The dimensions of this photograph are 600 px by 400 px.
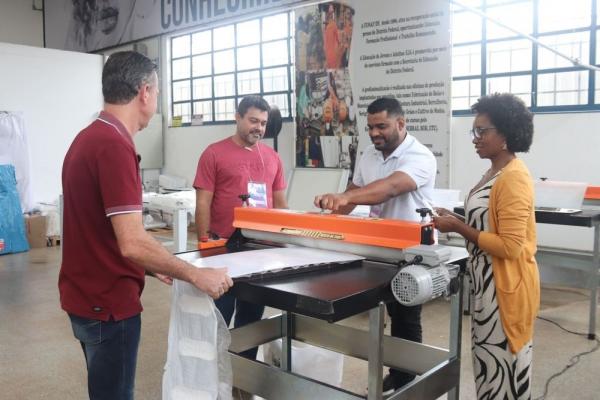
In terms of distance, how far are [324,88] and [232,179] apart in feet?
12.1

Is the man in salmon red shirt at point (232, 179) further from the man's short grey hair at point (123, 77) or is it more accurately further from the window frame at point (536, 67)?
the window frame at point (536, 67)

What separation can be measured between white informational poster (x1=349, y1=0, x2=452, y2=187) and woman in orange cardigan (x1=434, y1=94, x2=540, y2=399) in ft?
10.7

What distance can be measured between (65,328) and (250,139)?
1.91 metres

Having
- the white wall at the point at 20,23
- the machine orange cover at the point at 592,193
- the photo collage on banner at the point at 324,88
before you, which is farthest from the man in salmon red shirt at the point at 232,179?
the white wall at the point at 20,23

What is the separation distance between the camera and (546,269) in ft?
13.1

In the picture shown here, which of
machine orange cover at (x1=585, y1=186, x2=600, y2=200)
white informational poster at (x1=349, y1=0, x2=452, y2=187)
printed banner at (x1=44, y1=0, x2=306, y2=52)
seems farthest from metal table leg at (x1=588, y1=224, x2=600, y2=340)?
printed banner at (x1=44, y1=0, x2=306, y2=52)

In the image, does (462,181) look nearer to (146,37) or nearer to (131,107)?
(131,107)

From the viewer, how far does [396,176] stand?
6.87ft

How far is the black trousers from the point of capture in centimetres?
226

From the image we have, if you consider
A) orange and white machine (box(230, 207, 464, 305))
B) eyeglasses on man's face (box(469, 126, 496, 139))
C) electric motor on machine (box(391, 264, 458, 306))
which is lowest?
electric motor on machine (box(391, 264, 458, 306))

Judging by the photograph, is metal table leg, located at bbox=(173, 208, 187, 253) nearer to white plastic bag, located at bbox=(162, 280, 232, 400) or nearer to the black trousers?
the black trousers

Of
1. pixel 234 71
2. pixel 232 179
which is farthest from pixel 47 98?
pixel 232 179

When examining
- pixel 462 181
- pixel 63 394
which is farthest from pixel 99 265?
pixel 462 181

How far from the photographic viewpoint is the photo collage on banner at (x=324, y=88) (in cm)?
571
